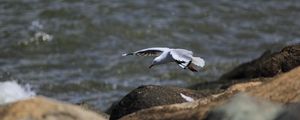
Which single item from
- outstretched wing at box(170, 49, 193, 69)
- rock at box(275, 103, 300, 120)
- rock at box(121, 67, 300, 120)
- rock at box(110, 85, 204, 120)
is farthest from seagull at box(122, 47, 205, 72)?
rock at box(275, 103, 300, 120)

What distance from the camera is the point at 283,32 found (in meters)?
13.6

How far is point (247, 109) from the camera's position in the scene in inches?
146

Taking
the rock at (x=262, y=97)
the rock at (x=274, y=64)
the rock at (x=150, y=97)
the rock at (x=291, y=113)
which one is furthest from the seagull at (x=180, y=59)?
the rock at (x=291, y=113)

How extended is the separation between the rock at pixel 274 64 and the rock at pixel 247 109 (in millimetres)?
3192

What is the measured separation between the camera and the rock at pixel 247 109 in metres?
3.68

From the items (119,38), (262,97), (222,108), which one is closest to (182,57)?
(262,97)

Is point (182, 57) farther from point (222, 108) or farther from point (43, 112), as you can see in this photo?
point (43, 112)

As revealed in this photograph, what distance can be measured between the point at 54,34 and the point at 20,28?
65cm

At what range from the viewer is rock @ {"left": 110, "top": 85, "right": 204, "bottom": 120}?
5.88 m

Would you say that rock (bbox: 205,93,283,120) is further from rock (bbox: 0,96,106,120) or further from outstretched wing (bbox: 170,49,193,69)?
outstretched wing (bbox: 170,49,193,69)

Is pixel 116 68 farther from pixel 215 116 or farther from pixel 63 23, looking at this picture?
pixel 215 116

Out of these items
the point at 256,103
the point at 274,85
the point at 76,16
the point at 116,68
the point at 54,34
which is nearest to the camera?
the point at 256,103

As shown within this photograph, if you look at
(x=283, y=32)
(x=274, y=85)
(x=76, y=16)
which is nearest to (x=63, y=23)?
(x=76, y=16)

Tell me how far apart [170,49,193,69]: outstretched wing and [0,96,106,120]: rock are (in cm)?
190
